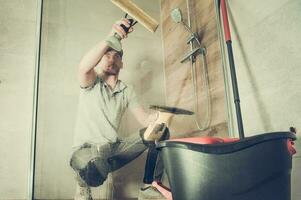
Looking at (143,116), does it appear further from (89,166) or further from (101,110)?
(89,166)

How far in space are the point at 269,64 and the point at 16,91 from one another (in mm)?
1314

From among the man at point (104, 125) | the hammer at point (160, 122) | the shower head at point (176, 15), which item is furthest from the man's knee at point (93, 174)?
the shower head at point (176, 15)

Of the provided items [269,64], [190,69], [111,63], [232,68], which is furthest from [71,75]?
[269,64]

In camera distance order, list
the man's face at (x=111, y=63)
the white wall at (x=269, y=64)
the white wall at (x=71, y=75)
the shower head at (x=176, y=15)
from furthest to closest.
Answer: the shower head at (x=176, y=15) → the man's face at (x=111, y=63) → the white wall at (x=71, y=75) → the white wall at (x=269, y=64)

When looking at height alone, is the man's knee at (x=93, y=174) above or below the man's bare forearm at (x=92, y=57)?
below

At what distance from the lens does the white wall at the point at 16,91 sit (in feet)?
4.73

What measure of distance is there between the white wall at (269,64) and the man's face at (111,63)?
63 cm

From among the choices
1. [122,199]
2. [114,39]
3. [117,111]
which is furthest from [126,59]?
[122,199]

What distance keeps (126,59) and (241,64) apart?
637 millimetres

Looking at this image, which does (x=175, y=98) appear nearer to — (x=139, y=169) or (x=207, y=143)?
(x=139, y=169)

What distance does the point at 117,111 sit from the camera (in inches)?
57.6


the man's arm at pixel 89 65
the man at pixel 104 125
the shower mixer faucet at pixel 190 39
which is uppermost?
the shower mixer faucet at pixel 190 39

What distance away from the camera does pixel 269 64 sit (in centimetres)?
109

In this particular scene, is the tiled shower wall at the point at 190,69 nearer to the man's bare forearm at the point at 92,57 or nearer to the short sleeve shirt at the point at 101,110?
the short sleeve shirt at the point at 101,110
